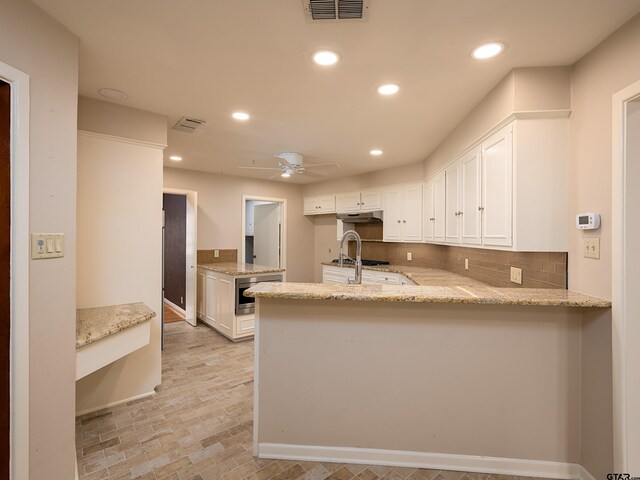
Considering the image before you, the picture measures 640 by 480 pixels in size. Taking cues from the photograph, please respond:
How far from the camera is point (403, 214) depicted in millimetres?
4504

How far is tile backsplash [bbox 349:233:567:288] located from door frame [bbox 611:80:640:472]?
0.40 meters

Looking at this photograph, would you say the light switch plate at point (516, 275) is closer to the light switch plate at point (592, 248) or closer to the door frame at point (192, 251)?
the light switch plate at point (592, 248)

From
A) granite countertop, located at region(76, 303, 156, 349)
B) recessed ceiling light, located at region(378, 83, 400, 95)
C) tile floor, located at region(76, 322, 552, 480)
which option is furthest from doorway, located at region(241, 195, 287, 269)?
recessed ceiling light, located at region(378, 83, 400, 95)

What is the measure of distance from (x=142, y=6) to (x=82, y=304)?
6.63 ft

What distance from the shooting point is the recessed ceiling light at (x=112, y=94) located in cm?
224

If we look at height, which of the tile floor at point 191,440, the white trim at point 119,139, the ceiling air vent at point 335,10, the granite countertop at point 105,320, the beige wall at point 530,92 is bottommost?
the tile floor at point 191,440

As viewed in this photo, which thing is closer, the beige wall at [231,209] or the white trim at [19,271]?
the white trim at [19,271]

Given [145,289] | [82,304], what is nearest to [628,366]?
[145,289]

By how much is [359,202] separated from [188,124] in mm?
2995

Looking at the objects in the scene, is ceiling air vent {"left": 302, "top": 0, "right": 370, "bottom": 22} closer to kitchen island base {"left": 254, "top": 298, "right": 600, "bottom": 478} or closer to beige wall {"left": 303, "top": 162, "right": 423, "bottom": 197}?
kitchen island base {"left": 254, "top": 298, "right": 600, "bottom": 478}

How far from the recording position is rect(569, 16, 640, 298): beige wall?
1527 millimetres

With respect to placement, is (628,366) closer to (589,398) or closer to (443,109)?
(589,398)

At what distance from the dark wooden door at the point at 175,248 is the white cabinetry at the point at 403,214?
10.9 ft

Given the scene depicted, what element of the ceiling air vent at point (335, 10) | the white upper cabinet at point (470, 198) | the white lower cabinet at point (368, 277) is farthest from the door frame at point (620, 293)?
the white lower cabinet at point (368, 277)
